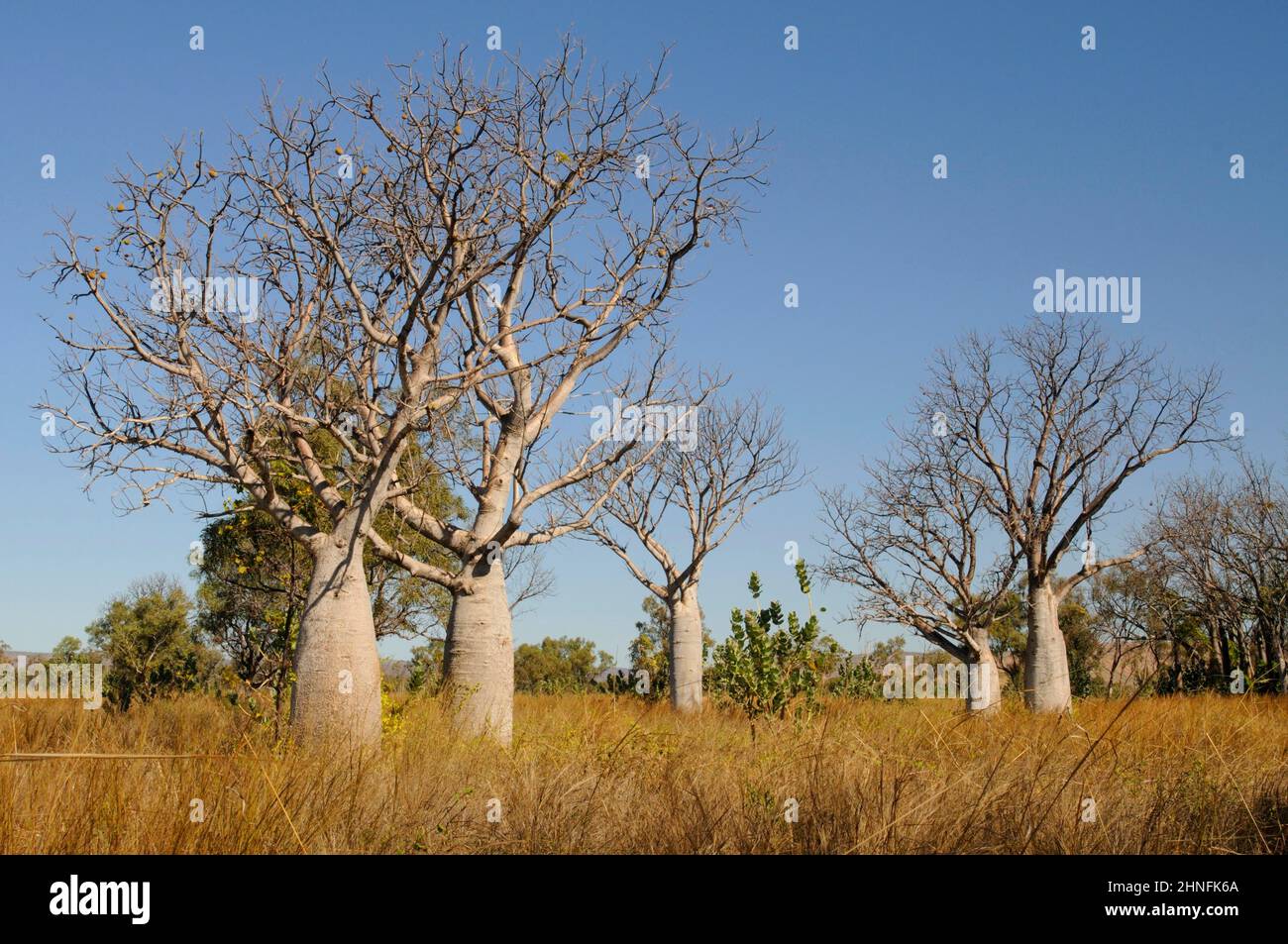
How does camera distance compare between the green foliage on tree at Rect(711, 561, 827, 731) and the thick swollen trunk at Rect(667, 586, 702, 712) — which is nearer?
the green foliage on tree at Rect(711, 561, 827, 731)

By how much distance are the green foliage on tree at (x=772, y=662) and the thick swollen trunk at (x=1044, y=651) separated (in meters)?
3.97

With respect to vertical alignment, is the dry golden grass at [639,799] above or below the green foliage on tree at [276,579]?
below

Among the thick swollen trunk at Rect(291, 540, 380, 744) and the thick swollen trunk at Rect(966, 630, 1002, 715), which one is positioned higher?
the thick swollen trunk at Rect(291, 540, 380, 744)

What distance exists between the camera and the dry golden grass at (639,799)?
178 inches

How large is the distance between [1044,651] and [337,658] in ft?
34.7

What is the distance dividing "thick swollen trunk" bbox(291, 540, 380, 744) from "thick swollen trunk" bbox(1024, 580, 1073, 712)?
9968mm

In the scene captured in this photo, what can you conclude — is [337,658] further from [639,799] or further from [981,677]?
A: [981,677]

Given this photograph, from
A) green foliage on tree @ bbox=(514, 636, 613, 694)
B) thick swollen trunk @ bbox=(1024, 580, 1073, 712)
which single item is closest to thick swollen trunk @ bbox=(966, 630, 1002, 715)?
thick swollen trunk @ bbox=(1024, 580, 1073, 712)

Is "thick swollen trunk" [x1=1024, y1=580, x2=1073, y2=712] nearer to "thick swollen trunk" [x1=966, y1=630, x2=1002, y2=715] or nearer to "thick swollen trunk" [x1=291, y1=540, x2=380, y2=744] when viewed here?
"thick swollen trunk" [x1=966, y1=630, x2=1002, y2=715]

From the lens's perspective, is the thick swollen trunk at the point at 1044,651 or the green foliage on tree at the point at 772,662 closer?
the green foliage on tree at the point at 772,662

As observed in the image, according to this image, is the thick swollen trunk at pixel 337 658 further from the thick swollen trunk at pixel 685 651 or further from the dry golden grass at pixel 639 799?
the thick swollen trunk at pixel 685 651

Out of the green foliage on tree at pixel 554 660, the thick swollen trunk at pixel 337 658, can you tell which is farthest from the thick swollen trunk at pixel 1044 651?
the green foliage on tree at pixel 554 660

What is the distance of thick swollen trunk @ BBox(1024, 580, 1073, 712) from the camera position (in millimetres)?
14188

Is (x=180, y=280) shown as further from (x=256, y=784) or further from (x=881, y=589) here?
(x=881, y=589)
